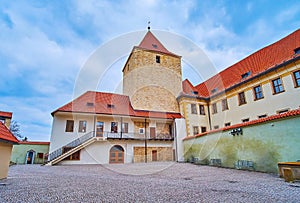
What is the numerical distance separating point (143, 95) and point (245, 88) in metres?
9.96

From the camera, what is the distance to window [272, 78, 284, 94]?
39.2ft

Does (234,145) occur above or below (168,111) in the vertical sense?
below

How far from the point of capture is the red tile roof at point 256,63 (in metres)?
12.6

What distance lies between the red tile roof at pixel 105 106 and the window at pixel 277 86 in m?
8.73

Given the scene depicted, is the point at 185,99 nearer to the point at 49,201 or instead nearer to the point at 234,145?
the point at 234,145

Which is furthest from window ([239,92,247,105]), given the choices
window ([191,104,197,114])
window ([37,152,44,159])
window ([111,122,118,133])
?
window ([37,152,44,159])

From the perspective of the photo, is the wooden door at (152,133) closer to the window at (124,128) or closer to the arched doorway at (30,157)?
the window at (124,128)

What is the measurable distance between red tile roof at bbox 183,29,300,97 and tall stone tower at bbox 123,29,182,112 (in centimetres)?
368

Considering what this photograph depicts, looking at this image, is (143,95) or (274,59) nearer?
(274,59)

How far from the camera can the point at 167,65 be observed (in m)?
21.3

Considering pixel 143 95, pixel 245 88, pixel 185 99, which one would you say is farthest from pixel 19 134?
pixel 245 88

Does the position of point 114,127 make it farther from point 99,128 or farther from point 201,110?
point 201,110

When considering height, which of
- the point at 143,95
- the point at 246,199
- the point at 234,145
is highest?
the point at 143,95

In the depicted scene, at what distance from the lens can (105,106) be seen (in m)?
16.5
